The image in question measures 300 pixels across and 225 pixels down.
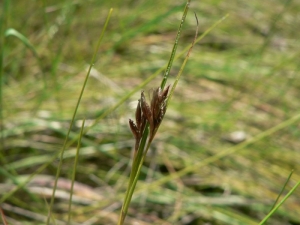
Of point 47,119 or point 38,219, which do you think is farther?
point 47,119

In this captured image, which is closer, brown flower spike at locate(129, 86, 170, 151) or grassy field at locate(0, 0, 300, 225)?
brown flower spike at locate(129, 86, 170, 151)

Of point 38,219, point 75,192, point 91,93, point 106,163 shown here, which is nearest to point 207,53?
point 91,93

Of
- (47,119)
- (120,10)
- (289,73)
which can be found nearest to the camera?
(47,119)

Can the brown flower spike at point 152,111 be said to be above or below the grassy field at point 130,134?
above

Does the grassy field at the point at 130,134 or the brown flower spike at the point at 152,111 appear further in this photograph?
the grassy field at the point at 130,134

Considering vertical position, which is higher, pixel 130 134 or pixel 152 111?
pixel 152 111

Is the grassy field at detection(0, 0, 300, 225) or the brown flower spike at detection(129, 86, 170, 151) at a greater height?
the brown flower spike at detection(129, 86, 170, 151)

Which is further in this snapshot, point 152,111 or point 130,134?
point 130,134

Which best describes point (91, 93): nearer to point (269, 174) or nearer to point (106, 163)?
point (106, 163)
